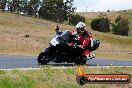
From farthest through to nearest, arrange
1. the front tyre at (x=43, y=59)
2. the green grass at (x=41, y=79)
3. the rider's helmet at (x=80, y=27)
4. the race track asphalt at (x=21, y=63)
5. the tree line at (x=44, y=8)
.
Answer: the tree line at (x=44, y=8)
the front tyre at (x=43, y=59)
the rider's helmet at (x=80, y=27)
the race track asphalt at (x=21, y=63)
the green grass at (x=41, y=79)

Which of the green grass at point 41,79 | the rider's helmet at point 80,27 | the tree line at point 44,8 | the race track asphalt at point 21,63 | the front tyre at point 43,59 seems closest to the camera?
the green grass at point 41,79

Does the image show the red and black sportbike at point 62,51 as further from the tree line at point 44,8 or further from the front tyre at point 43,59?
the tree line at point 44,8

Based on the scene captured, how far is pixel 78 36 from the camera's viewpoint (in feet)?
57.4

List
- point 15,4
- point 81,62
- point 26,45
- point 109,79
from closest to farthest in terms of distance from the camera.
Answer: point 109,79 < point 81,62 < point 26,45 < point 15,4

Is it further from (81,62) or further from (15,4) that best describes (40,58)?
(15,4)

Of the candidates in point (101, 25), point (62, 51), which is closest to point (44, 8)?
point (101, 25)

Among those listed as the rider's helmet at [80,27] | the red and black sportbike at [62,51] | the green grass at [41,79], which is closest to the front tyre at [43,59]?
the red and black sportbike at [62,51]

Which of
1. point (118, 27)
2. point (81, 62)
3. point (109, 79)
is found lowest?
point (118, 27)

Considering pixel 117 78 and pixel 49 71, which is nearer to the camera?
pixel 117 78

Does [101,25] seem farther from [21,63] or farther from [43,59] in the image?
[21,63]

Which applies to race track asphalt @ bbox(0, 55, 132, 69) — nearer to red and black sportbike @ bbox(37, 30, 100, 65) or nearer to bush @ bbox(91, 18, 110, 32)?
red and black sportbike @ bbox(37, 30, 100, 65)

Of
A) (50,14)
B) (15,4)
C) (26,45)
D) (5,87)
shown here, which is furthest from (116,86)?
(15,4)

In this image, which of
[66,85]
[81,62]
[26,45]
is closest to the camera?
[66,85]

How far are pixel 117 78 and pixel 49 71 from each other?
4434 mm
